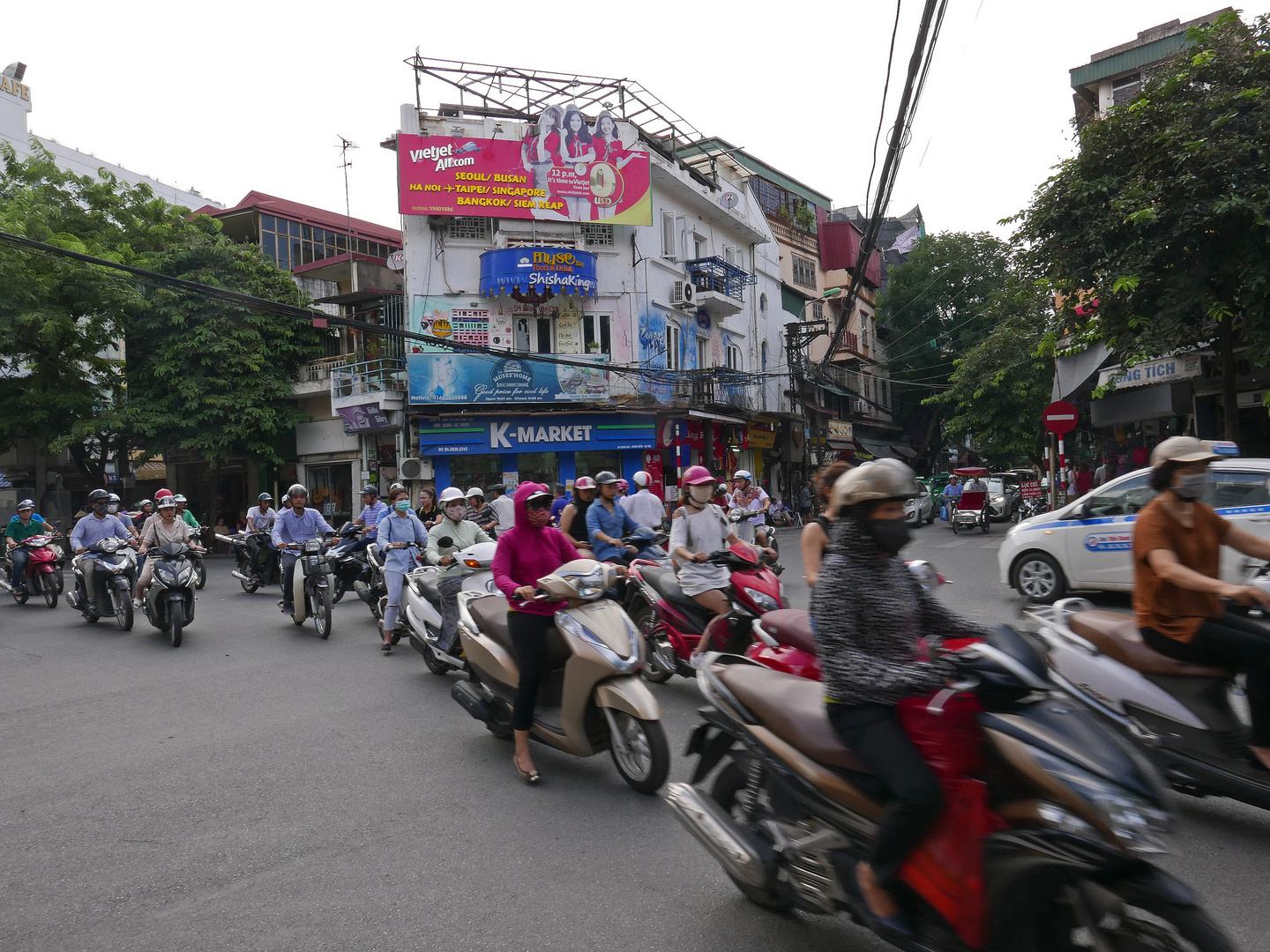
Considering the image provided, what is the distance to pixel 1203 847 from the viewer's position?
138 inches

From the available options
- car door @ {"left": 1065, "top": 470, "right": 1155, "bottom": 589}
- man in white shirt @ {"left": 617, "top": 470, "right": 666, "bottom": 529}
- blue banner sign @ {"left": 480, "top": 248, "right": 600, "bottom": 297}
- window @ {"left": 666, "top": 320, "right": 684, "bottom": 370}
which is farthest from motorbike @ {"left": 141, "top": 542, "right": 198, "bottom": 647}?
window @ {"left": 666, "top": 320, "right": 684, "bottom": 370}

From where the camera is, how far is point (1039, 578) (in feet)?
32.3

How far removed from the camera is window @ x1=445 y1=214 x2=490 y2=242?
83.6 feet

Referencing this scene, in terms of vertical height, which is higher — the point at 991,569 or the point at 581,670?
the point at 581,670

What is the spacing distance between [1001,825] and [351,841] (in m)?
2.87

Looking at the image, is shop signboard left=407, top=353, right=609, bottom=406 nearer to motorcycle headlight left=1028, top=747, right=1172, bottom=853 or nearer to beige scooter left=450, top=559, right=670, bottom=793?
beige scooter left=450, top=559, right=670, bottom=793

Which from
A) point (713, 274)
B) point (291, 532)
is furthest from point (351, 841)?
point (713, 274)

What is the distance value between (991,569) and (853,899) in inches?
506

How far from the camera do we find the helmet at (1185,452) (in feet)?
11.8

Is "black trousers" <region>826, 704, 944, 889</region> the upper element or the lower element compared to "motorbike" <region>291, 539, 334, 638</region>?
upper

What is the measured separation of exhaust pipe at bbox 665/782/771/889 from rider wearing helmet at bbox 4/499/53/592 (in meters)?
14.2

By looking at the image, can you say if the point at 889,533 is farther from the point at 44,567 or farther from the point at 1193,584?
the point at 44,567

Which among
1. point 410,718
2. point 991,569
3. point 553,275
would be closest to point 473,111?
point 553,275

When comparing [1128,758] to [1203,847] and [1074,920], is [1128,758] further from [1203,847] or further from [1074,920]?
[1203,847]
